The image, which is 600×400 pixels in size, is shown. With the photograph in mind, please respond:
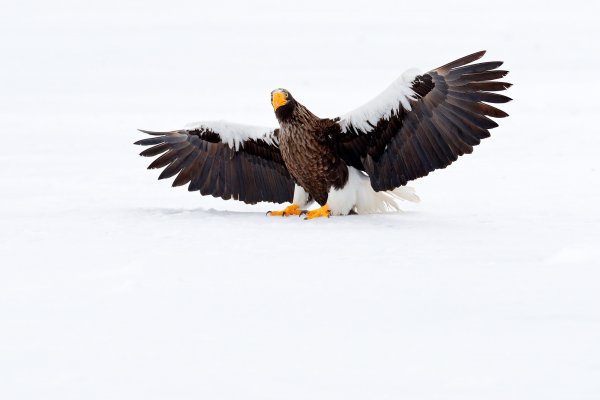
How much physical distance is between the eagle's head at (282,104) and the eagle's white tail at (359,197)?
625 millimetres

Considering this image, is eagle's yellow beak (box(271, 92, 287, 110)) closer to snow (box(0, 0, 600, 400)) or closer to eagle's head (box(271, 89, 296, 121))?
eagle's head (box(271, 89, 296, 121))

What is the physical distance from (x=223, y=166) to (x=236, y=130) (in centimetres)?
33

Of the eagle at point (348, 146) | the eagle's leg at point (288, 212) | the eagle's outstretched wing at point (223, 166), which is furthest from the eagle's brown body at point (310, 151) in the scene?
the eagle's outstretched wing at point (223, 166)

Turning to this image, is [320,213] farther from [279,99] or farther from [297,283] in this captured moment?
[297,283]

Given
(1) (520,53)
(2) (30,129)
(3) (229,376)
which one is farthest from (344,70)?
(3) (229,376)

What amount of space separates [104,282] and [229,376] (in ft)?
4.74

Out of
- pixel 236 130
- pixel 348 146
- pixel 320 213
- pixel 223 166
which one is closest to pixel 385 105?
pixel 348 146

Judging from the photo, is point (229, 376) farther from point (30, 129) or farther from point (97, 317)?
point (30, 129)

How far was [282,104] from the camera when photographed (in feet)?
23.2

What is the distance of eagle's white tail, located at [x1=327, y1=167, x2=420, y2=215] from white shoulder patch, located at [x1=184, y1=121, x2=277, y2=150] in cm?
70

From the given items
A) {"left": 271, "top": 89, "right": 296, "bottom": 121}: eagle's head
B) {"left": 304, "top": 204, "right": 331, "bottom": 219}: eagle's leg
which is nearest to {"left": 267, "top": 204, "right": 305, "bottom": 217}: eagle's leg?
{"left": 304, "top": 204, "right": 331, "bottom": 219}: eagle's leg

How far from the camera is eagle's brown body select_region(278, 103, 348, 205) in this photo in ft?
23.5

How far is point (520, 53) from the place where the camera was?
21.5m

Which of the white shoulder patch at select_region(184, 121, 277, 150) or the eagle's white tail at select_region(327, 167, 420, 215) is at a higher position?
the white shoulder patch at select_region(184, 121, 277, 150)
